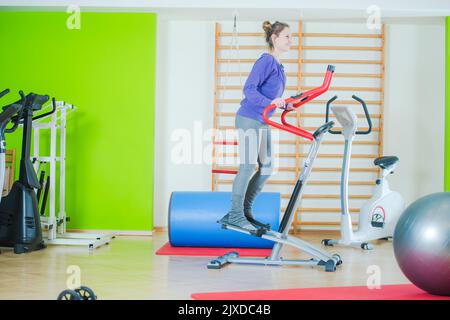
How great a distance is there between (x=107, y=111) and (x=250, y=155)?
99.9 inches

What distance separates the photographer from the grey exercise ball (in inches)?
110

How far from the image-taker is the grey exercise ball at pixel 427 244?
280 centimetres

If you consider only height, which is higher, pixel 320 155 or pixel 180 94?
pixel 180 94

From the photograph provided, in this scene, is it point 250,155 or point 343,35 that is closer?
point 250,155

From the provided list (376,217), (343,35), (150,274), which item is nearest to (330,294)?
(150,274)

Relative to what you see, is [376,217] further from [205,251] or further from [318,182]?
[205,251]

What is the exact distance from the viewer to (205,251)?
4.70 m

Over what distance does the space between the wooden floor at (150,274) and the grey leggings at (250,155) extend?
0.50 meters

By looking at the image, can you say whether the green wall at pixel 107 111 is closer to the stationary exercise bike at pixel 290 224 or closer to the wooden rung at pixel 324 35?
the wooden rung at pixel 324 35

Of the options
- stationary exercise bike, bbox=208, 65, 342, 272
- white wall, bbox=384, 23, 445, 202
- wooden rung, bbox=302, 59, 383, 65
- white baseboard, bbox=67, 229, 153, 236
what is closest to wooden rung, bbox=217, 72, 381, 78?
wooden rung, bbox=302, 59, 383, 65

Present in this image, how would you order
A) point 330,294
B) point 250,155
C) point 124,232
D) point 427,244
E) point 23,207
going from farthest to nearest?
point 124,232
point 23,207
point 250,155
point 330,294
point 427,244

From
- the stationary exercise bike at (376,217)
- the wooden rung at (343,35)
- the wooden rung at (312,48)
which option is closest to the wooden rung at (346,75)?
the wooden rung at (312,48)

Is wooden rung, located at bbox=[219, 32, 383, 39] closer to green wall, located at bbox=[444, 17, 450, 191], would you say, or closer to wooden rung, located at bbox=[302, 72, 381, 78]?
wooden rung, located at bbox=[302, 72, 381, 78]

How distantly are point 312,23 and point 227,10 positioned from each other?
971mm
